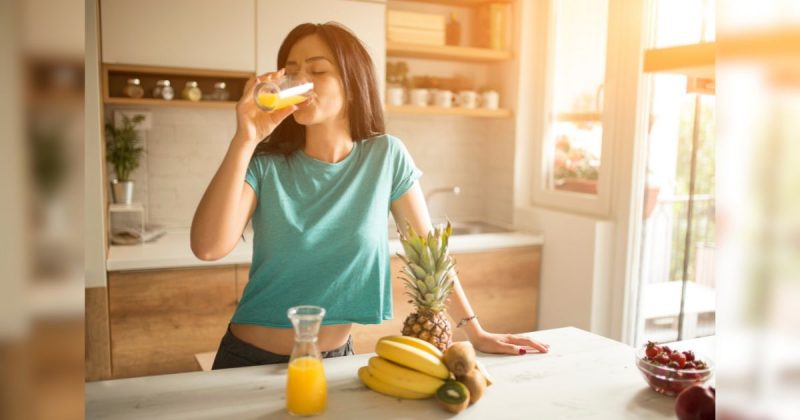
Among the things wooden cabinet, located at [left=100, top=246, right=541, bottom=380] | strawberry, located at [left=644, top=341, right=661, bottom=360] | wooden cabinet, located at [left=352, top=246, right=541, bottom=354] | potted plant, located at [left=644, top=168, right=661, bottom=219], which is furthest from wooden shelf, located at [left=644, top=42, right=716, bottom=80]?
wooden cabinet, located at [left=352, top=246, right=541, bottom=354]

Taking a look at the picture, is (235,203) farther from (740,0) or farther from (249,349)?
(740,0)

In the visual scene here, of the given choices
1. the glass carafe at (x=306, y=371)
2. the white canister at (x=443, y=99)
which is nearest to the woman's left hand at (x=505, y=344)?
the glass carafe at (x=306, y=371)

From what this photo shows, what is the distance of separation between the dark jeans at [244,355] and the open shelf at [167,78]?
5.69ft

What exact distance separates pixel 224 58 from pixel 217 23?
0.16 m

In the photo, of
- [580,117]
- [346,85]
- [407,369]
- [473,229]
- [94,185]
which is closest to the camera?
[407,369]

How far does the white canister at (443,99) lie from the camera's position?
349cm

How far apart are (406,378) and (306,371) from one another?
20 centimetres

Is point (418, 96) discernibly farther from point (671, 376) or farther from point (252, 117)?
point (671, 376)

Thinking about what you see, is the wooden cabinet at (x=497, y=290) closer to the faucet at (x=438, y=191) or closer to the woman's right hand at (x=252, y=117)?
the faucet at (x=438, y=191)

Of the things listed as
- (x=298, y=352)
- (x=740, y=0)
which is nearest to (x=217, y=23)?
(x=298, y=352)

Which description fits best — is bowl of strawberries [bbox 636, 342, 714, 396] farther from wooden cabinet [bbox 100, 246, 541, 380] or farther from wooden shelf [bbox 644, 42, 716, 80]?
wooden cabinet [bbox 100, 246, 541, 380]

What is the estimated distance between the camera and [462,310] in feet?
4.85

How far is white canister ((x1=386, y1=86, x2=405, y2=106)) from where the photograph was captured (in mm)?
3336

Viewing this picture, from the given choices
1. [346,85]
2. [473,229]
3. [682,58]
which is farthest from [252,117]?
[473,229]
